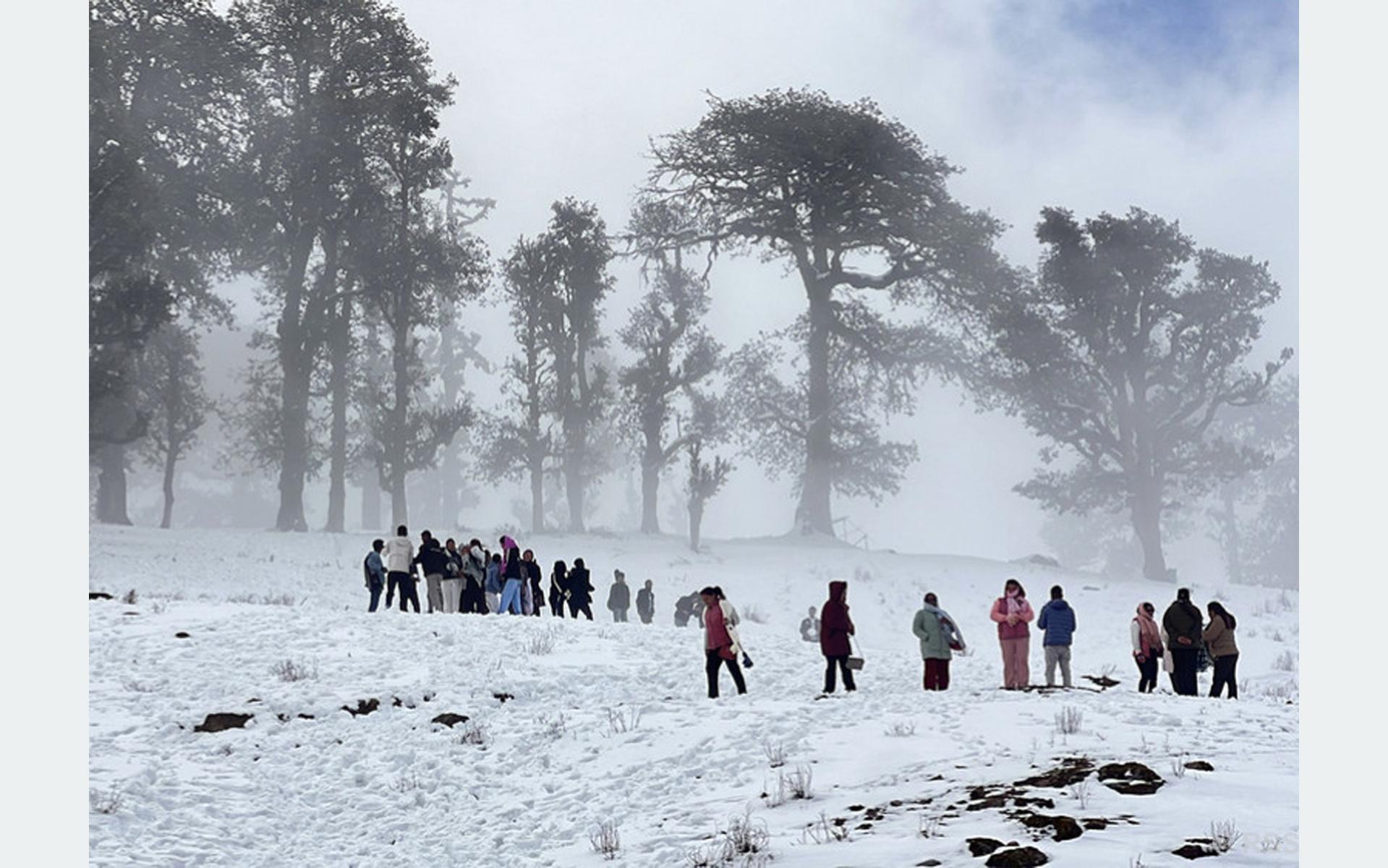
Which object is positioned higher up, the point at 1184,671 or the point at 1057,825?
the point at 1057,825

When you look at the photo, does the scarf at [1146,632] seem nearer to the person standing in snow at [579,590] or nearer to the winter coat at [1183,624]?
the winter coat at [1183,624]

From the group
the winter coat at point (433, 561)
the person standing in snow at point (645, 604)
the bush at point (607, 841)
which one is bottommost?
the person standing in snow at point (645, 604)

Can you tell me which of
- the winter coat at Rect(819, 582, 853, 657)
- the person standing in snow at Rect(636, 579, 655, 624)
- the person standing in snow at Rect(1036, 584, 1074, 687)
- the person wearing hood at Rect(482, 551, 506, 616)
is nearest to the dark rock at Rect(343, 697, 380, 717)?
the winter coat at Rect(819, 582, 853, 657)

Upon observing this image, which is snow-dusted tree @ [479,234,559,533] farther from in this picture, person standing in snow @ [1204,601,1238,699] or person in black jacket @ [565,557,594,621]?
person standing in snow @ [1204,601,1238,699]

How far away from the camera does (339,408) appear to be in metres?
44.4

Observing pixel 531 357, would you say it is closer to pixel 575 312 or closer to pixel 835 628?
pixel 575 312

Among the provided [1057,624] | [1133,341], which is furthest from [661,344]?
[1057,624]

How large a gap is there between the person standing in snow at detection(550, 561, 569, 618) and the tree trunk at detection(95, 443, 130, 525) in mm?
22838

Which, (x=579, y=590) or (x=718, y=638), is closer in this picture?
(x=718, y=638)

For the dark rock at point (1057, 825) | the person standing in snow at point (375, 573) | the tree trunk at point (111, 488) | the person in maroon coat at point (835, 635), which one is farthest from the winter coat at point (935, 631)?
the tree trunk at point (111, 488)

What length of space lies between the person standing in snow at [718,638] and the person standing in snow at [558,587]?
889cm

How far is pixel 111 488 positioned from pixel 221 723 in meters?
32.4

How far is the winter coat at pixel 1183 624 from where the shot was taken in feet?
55.6
